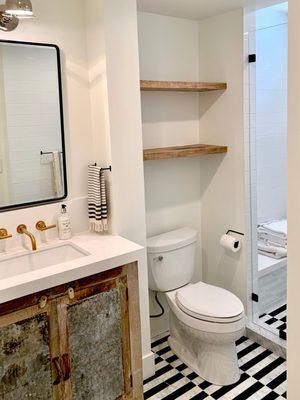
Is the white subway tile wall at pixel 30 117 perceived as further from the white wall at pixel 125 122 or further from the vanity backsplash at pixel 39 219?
the white wall at pixel 125 122

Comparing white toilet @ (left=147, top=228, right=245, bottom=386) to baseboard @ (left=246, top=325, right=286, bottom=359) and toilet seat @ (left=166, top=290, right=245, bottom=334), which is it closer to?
toilet seat @ (left=166, top=290, right=245, bottom=334)

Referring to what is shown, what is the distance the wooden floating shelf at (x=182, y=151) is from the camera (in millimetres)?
2328

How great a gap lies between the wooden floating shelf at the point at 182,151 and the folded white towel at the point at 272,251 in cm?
92

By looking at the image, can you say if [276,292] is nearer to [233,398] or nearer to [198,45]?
[233,398]

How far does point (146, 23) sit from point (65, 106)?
83 centimetres

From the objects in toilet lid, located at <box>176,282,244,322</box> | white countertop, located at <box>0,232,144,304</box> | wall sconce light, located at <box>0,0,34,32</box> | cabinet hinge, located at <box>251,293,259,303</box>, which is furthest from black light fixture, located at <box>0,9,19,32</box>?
cabinet hinge, located at <box>251,293,259,303</box>

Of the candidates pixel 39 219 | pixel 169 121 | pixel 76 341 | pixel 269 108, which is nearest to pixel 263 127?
pixel 269 108

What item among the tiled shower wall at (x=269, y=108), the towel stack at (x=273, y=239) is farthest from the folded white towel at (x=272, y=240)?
the tiled shower wall at (x=269, y=108)

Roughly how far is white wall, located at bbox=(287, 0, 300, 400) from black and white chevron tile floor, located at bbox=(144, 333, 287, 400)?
1.43 meters

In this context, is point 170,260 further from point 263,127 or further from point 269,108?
point 269,108

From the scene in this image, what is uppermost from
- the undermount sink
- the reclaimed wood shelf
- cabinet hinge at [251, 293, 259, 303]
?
the reclaimed wood shelf

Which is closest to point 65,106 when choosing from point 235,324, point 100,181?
point 100,181

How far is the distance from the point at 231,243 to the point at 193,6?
154 centimetres

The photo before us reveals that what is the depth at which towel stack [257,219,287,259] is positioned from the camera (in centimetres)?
301
